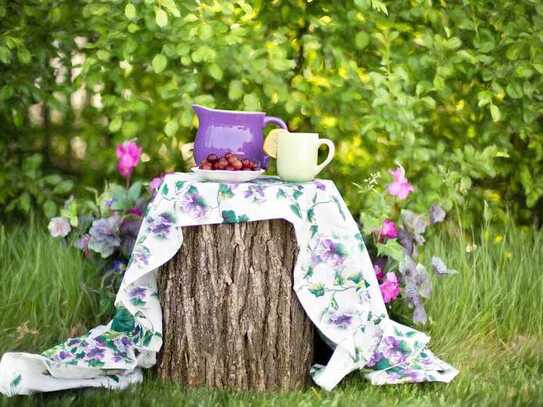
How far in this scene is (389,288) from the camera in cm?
353

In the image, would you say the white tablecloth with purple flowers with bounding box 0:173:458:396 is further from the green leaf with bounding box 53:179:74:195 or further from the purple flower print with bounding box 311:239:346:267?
the green leaf with bounding box 53:179:74:195

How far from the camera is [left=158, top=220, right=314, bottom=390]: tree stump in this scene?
3.09m

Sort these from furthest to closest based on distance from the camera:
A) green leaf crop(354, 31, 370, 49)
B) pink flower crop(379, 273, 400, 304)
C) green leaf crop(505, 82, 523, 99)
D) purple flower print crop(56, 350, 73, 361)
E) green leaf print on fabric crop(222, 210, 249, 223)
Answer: green leaf crop(505, 82, 523, 99)
green leaf crop(354, 31, 370, 49)
pink flower crop(379, 273, 400, 304)
purple flower print crop(56, 350, 73, 361)
green leaf print on fabric crop(222, 210, 249, 223)


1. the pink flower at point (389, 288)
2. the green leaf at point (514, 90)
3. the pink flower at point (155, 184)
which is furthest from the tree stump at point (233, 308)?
the green leaf at point (514, 90)

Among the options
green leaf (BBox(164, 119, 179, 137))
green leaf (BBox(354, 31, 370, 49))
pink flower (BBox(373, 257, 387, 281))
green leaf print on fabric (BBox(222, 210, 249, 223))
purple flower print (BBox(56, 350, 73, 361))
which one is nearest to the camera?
green leaf print on fabric (BBox(222, 210, 249, 223))

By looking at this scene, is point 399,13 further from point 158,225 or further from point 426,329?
point 158,225

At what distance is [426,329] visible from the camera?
3.71 meters

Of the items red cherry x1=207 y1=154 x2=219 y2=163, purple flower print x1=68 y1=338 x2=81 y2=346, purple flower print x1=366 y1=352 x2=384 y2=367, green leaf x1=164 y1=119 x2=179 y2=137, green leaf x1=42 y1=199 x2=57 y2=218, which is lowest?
purple flower print x1=366 y1=352 x2=384 y2=367

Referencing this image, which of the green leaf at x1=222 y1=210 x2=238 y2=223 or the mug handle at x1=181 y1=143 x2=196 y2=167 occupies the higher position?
the mug handle at x1=181 y1=143 x2=196 y2=167

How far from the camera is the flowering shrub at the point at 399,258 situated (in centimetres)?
358

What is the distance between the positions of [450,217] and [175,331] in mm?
2002

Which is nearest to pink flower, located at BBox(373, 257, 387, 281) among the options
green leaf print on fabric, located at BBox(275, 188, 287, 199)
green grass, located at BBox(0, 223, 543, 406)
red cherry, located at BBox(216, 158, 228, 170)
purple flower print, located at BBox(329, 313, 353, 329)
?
green grass, located at BBox(0, 223, 543, 406)

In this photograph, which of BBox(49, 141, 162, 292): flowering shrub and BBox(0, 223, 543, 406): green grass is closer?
BBox(0, 223, 543, 406): green grass

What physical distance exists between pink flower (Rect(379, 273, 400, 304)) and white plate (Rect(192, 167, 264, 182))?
0.73 m
